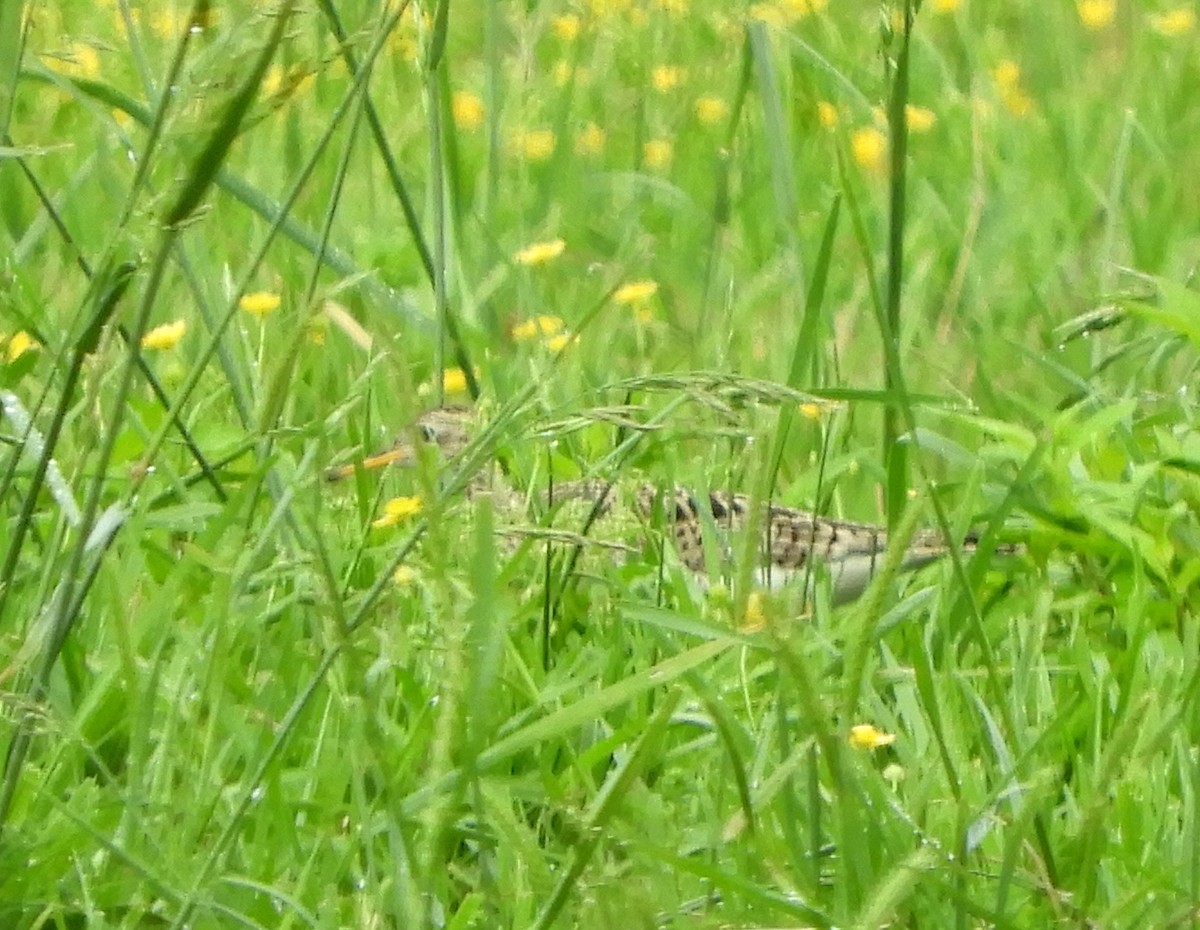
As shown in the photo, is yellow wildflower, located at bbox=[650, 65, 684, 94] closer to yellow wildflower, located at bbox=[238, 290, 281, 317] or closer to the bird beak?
yellow wildflower, located at bbox=[238, 290, 281, 317]

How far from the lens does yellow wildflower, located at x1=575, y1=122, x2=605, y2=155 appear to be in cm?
584

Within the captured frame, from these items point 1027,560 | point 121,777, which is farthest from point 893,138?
point 1027,560

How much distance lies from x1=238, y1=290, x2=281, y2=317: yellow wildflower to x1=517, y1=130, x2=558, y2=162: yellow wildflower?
4.79 ft

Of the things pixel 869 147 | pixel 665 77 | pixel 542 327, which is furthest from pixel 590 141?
pixel 542 327

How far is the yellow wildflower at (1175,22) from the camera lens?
22.5ft

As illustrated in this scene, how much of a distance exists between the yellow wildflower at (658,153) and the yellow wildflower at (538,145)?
24cm

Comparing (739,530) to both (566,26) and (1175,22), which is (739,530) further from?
(1175,22)

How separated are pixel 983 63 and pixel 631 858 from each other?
509cm

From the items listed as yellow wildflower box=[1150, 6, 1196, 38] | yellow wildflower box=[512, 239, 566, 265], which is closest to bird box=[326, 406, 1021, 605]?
yellow wildflower box=[512, 239, 566, 265]

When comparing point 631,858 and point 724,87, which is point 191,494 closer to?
point 631,858

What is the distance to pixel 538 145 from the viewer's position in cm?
578

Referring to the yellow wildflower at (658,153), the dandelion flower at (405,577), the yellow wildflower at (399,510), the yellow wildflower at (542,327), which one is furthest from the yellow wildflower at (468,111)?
the dandelion flower at (405,577)

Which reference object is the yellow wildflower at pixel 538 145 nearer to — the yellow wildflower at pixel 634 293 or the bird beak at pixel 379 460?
the yellow wildflower at pixel 634 293

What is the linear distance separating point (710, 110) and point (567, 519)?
3.58m
